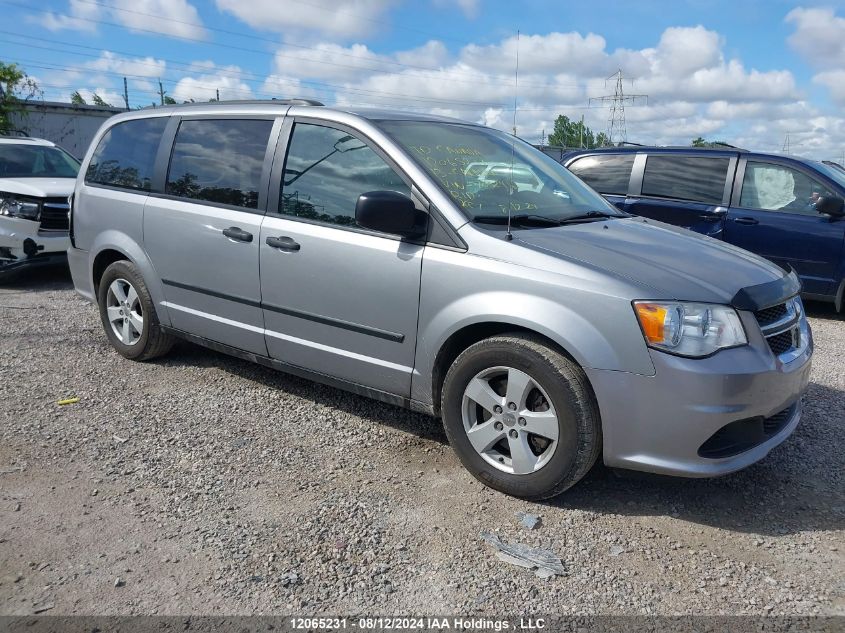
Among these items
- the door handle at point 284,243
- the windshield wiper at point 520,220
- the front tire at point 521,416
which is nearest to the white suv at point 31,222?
the door handle at point 284,243

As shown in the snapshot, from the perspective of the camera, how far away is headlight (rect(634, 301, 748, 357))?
2902 millimetres

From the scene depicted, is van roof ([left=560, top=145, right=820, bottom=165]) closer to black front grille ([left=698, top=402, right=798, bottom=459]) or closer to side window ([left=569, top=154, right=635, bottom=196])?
side window ([left=569, top=154, right=635, bottom=196])

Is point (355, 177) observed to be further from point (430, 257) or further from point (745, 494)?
point (745, 494)

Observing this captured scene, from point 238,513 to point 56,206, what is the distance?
636 cm

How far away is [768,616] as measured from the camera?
99.3 inches

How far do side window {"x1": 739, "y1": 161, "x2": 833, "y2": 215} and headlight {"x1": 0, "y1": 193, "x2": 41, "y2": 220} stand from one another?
7.79 m

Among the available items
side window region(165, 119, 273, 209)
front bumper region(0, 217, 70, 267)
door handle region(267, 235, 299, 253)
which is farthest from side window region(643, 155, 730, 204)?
front bumper region(0, 217, 70, 267)

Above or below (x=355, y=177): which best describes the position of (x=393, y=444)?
below

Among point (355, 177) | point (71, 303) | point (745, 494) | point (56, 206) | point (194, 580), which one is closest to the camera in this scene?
point (194, 580)

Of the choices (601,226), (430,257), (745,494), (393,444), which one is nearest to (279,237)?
(430,257)

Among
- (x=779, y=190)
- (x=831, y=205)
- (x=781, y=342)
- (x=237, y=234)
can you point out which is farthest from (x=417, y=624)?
(x=779, y=190)

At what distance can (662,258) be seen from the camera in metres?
3.34

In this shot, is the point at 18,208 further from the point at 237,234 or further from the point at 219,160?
the point at 237,234

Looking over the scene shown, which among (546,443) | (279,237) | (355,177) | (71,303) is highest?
(355,177)
